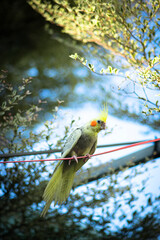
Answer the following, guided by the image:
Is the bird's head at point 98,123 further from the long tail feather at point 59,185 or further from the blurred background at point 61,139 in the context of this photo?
the blurred background at point 61,139

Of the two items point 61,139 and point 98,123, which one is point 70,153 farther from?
point 61,139

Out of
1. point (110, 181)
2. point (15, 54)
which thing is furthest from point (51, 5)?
point (110, 181)

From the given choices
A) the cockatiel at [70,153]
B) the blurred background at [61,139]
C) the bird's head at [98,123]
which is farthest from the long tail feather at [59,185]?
the blurred background at [61,139]

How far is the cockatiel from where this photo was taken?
19.3 inches

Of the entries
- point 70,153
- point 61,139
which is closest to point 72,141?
point 70,153

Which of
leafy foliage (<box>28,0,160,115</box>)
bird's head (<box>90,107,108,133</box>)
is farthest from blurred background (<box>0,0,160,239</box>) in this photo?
bird's head (<box>90,107,108,133</box>)

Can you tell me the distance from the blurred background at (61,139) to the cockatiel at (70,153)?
0.22 meters

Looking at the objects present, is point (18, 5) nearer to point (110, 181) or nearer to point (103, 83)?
point (103, 83)

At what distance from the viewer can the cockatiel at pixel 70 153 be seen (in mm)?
491

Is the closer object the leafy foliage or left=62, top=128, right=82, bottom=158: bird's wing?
left=62, top=128, right=82, bottom=158: bird's wing

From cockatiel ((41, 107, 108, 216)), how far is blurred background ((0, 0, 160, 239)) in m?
0.22

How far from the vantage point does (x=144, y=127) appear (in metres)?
0.76

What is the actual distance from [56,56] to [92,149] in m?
0.37

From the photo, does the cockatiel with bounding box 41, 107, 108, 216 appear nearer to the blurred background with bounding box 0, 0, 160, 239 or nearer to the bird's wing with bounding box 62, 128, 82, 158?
the bird's wing with bounding box 62, 128, 82, 158
